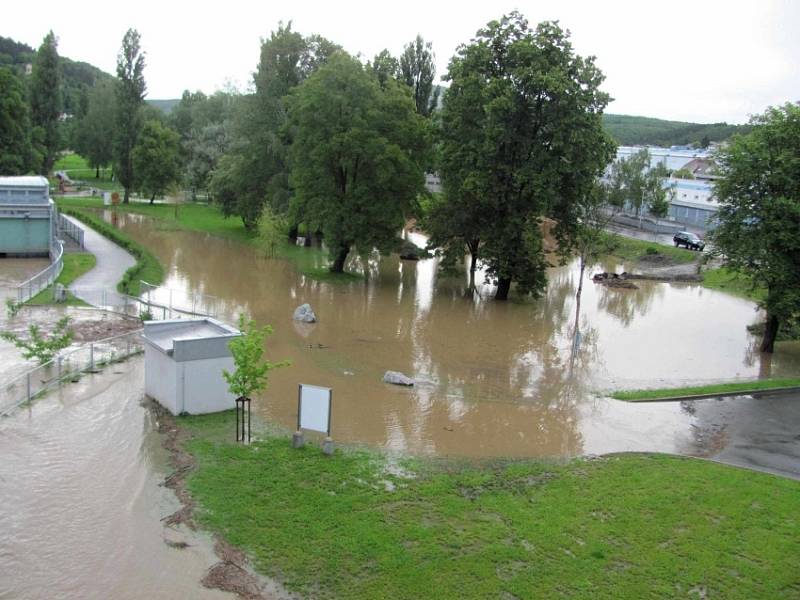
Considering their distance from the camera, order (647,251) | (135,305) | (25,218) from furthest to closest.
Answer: (647,251) → (25,218) → (135,305)

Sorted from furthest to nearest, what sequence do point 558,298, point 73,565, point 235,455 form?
1. point 558,298
2. point 235,455
3. point 73,565

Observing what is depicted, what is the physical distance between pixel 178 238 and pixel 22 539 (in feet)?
141

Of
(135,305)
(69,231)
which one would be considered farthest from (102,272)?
(69,231)

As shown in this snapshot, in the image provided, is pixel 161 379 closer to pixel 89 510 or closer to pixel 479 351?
pixel 89 510

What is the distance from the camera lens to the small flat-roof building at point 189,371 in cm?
1766

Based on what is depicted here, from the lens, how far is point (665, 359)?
28.2 meters

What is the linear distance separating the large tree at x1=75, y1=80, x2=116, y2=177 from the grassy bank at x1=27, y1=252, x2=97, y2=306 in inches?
2130

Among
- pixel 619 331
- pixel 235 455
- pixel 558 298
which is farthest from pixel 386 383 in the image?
pixel 558 298

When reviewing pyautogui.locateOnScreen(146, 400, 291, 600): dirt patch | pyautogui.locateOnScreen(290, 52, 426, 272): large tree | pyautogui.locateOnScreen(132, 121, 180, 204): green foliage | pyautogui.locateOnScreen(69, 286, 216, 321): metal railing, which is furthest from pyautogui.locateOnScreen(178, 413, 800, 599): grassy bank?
pyautogui.locateOnScreen(132, 121, 180, 204): green foliage

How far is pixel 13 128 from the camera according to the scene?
63844 mm

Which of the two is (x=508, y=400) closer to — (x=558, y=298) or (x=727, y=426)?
(x=727, y=426)

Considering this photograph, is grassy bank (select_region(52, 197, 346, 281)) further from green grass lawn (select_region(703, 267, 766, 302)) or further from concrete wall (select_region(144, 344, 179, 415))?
green grass lawn (select_region(703, 267, 766, 302))

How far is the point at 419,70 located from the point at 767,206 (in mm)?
41461

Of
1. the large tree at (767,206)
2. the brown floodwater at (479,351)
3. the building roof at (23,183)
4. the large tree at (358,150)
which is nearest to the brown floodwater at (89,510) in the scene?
the brown floodwater at (479,351)
